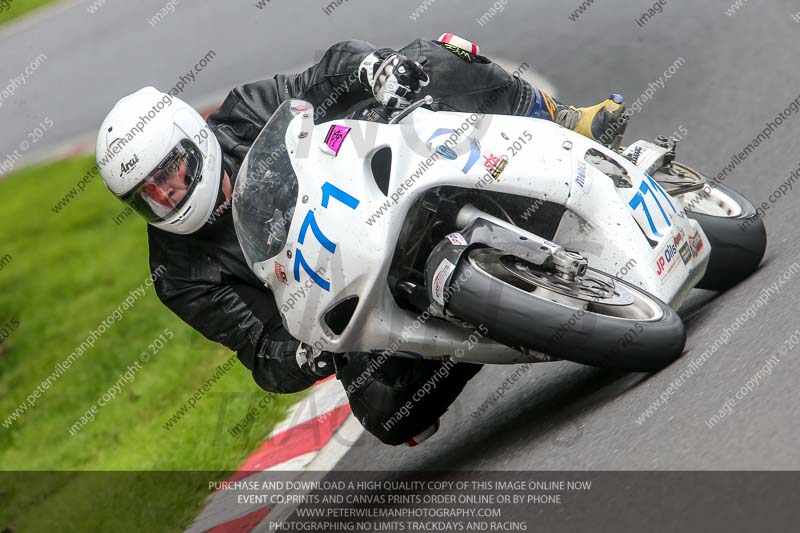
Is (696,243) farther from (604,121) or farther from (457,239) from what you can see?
(457,239)

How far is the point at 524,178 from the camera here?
401cm

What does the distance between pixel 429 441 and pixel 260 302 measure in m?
1.13

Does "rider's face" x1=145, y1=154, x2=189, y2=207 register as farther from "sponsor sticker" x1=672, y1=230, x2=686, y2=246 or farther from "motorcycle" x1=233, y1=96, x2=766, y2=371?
"sponsor sticker" x1=672, y1=230, x2=686, y2=246

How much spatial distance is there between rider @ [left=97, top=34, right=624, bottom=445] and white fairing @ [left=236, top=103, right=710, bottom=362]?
38 cm

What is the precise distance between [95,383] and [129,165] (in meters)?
4.86

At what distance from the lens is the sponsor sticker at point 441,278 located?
3738 millimetres

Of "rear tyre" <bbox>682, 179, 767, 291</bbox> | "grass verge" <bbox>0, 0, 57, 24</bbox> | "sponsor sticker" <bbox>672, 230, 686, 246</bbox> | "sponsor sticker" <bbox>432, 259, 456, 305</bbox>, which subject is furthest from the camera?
"grass verge" <bbox>0, 0, 57, 24</bbox>

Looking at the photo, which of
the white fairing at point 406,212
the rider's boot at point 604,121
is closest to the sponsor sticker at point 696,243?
the white fairing at point 406,212

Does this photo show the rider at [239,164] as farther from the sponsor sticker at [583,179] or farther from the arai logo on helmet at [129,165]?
the sponsor sticker at [583,179]

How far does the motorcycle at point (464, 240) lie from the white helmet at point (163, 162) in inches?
12.3

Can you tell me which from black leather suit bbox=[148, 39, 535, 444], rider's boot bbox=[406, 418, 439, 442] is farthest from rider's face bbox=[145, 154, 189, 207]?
rider's boot bbox=[406, 418, 439, 442]

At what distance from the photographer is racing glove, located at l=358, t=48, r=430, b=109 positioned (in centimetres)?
443

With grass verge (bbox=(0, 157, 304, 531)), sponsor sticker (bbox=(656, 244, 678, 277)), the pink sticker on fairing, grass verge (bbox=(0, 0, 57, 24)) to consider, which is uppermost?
sponsor sticker (bbox=(656, 244, 678, 277))

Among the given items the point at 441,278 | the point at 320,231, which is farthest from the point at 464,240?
the point at 320,231
